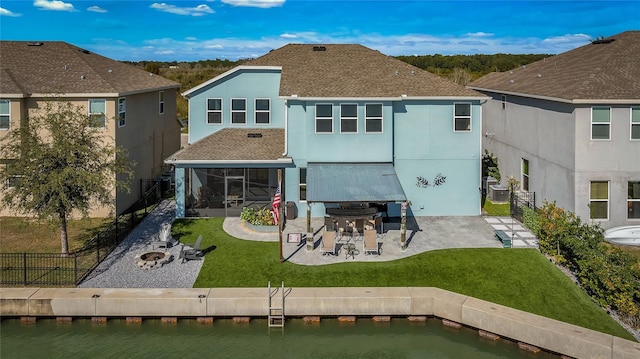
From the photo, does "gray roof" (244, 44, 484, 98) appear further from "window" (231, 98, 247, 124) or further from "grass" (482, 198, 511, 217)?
"grass" (482, 198, 511, 217)

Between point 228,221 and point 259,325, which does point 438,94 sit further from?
point 259,325

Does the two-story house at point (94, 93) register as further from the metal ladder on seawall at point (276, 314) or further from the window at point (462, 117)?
the window at point (462, 117)

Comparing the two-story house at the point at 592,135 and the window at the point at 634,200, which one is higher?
the two-story house at the point at 592,135

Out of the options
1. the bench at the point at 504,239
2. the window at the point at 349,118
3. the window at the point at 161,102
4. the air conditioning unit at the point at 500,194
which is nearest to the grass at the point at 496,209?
the air conditioning unit at the point at 500,194

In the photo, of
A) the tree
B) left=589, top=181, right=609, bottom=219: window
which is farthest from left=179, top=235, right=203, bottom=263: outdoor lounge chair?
left=589, top=181, right=609, bottom=219: window

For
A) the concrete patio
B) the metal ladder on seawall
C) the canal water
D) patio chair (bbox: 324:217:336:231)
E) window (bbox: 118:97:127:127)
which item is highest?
window (bbox: 118:97:127:127)

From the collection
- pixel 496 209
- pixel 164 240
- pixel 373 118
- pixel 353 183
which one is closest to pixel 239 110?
pixel 373 118
